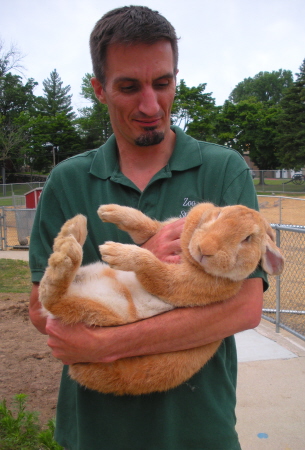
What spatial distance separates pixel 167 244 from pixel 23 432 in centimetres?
277

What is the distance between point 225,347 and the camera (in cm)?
220

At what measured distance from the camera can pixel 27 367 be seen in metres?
5.12

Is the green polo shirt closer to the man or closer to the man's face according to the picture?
the man

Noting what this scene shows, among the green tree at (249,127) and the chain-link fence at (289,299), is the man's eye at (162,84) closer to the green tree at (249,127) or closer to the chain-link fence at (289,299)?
the chain-link fence at (289,299)

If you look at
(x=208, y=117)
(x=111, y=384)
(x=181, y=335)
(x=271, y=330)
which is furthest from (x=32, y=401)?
(x=208, y=117)

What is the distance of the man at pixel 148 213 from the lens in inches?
75.9

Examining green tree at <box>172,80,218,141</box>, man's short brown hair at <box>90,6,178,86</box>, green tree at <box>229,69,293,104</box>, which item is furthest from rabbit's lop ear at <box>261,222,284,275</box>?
green tree at <box>229,69,293,104</box>

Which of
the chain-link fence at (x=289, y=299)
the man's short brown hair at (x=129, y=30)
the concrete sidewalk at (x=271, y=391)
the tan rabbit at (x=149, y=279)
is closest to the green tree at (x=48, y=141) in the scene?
the chain-link fence at (x=289, y=299)

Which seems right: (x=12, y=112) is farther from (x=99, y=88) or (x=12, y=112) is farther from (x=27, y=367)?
(x=99, y=88)

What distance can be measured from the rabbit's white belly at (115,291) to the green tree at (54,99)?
2570 inches

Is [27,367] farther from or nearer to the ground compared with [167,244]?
nearer to the ground

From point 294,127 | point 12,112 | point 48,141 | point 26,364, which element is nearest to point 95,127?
point 48,141

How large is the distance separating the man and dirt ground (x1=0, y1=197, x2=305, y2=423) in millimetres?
2395

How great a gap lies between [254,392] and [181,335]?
10.8 ft
